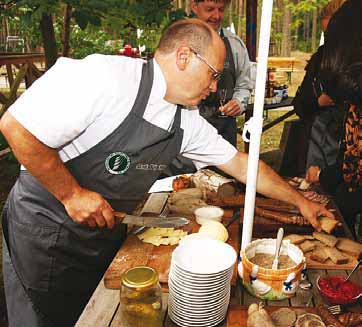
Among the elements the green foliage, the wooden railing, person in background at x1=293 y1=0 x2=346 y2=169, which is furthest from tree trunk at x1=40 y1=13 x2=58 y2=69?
the green foliage

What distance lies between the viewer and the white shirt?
159cm

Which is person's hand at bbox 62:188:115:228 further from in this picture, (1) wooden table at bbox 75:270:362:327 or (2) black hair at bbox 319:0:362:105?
(2) black hair at bbox 319:0:362:105

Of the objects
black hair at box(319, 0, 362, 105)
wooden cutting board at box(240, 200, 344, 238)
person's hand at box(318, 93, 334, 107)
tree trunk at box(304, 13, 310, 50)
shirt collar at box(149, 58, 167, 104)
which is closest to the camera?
shirt collar at box(149, 58, 167, 104)

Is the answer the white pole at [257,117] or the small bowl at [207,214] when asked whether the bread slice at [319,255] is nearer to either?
the white pole at [257,117]

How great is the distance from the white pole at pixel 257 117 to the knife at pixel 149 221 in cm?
33

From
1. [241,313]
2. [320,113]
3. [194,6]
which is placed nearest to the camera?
[241,313]

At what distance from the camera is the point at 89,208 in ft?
5.35

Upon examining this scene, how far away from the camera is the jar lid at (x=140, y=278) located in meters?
1.18

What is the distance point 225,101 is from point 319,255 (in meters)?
2.36

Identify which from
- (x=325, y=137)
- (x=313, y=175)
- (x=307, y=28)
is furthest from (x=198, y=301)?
(x=307, y=28)

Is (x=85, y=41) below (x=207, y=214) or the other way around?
the other way around

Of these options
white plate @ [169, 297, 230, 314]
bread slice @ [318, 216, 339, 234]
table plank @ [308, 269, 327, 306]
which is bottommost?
table plank @ [308, 269, 327, 306]

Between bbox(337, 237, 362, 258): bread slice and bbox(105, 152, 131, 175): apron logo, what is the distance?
94 cm

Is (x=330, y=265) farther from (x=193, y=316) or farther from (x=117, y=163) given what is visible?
(x=117, y=163)
